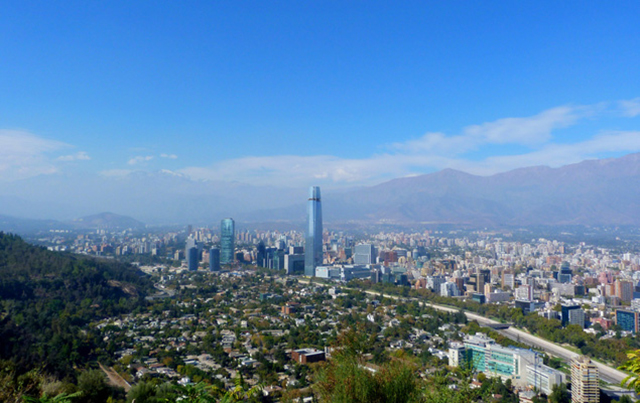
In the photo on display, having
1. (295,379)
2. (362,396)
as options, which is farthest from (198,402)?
(295,379)

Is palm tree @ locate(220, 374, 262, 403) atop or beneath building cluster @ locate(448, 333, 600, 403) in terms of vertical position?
atop

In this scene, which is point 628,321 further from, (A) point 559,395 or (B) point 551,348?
(A) point 559,395

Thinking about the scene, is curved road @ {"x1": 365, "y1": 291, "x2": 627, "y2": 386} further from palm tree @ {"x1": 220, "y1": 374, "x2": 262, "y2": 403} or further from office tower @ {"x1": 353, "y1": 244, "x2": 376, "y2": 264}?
office tower @ {"x1": 353, "y1": 244, "x2": 376, "y2": 264}

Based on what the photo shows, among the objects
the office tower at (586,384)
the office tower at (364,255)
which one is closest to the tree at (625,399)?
the office tower at (586,384)

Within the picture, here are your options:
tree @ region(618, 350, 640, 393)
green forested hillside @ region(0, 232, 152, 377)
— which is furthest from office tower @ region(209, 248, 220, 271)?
tree @ region(618, 350, 640, 393)

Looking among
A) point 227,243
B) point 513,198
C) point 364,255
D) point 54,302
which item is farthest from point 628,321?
point 513,198

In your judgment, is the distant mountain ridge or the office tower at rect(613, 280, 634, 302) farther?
the distant mountain ridge
